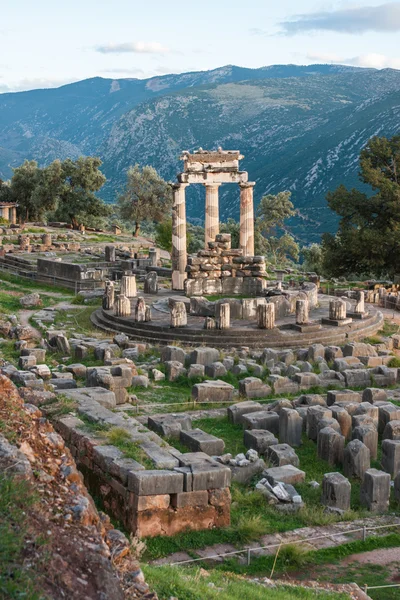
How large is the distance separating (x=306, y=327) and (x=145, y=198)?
41.7 metres

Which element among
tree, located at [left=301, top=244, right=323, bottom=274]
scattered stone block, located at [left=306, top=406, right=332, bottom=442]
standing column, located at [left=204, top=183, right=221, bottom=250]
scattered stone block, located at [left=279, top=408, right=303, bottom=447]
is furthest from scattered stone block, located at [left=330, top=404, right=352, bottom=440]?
tree, located at [left=301, top=244, right=323, bottom=274]

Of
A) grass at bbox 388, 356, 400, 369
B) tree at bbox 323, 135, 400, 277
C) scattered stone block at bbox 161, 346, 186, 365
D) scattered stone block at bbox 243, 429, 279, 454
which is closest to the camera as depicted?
scattered stone block at bbox 243, 429, 279, 454

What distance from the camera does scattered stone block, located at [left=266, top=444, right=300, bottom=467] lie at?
47.1 feet

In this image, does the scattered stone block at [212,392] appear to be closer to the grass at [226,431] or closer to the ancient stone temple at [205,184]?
the grass at [226,431]

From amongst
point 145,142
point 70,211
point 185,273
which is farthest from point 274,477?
point 145,142

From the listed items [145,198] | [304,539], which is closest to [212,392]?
[304,539]

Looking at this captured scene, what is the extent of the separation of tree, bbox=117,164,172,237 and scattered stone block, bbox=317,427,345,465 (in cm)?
5305

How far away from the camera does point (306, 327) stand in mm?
27203

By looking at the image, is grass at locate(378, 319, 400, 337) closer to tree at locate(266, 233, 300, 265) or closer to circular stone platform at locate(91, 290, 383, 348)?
circular stone platform at locate(91, 290, 383, 348)

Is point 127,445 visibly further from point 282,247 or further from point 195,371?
point 282,247

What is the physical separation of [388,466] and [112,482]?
5.65 m

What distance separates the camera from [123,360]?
21.7 metres

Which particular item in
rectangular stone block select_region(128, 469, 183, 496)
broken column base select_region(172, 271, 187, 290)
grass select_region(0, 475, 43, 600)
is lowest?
rectangular stone block select_region(128, 469, 183, 496)

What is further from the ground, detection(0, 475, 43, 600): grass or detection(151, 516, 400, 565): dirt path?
detection(0, 475, 43, 600): grass
